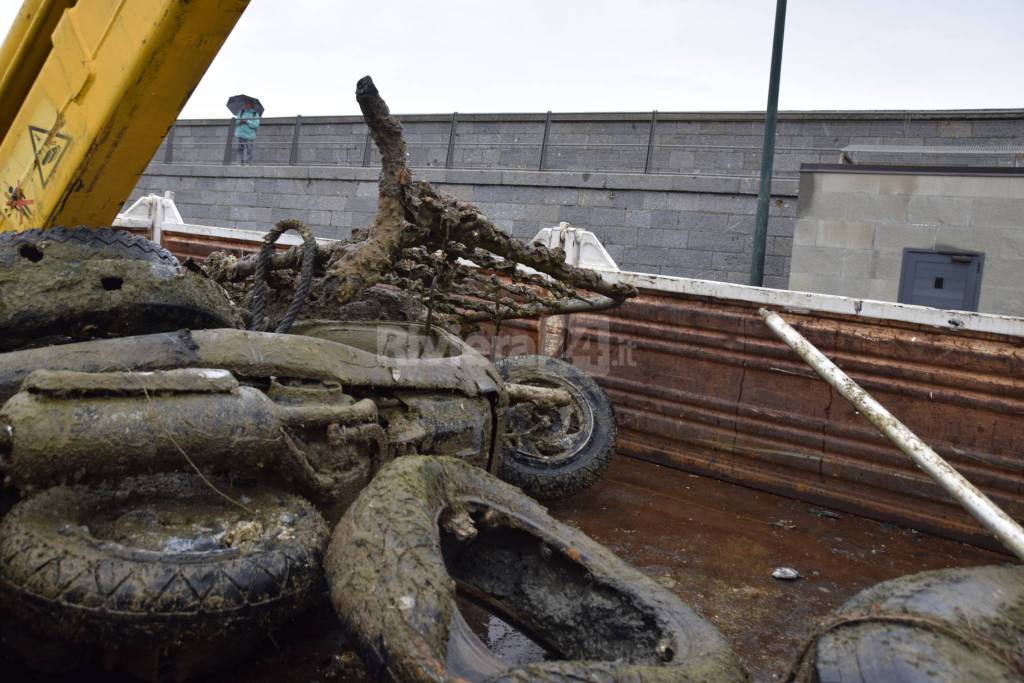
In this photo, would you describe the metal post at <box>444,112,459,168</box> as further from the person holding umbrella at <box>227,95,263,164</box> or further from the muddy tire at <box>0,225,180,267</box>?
the muddy tire at <box>0,225,180,267</box>

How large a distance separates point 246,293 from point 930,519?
12.5 feet

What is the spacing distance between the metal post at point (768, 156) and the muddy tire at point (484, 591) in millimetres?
6807

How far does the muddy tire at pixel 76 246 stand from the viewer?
303 cm

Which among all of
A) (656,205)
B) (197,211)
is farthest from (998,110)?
(197,211)

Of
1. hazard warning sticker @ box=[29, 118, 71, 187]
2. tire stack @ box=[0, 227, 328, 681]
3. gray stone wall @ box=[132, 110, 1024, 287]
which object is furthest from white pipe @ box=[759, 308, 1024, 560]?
gray stone wall @ box=[132, 110, 1024, 287]

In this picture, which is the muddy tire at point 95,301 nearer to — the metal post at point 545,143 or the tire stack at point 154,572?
the tire stack at point 154,572

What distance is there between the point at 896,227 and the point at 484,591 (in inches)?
285

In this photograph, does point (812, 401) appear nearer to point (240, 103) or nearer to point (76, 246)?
point (76, 246)

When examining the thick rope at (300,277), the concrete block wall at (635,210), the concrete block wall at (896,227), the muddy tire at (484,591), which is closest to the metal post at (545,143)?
the concrete block wall at (635,210)

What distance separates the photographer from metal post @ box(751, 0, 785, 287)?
8.99 meters

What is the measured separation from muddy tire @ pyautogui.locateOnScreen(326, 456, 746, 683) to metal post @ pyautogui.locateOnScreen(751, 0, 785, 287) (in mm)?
6807

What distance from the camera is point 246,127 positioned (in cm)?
1449

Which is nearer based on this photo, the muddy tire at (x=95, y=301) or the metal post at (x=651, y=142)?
the muddy tire at (x=95, y=301)

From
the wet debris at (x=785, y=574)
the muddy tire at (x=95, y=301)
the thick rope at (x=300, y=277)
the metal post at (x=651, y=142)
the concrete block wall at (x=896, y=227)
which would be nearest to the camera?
the muddy tire at (x=95, y=301)
